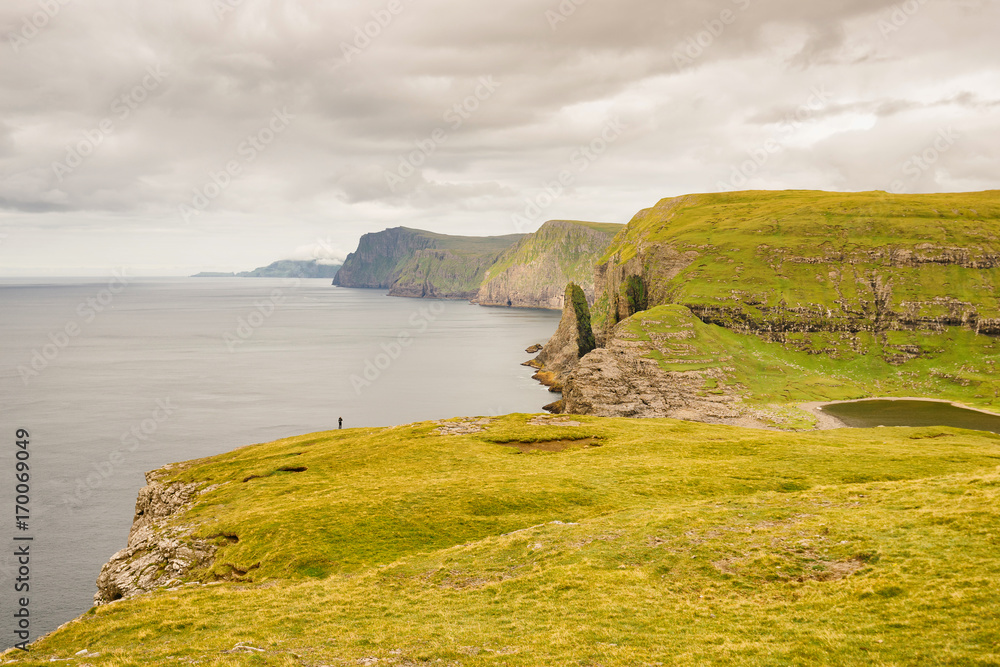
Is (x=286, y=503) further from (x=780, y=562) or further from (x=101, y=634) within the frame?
(x=780, y=562)

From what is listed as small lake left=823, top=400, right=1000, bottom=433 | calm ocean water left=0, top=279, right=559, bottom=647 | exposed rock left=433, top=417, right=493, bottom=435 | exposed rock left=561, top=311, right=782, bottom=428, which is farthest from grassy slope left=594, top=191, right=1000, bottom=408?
exposed rock left=433, top=417, right=493, bottom=435

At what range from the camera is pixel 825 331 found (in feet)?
577

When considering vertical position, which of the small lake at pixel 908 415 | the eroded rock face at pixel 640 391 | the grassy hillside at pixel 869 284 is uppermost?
the grassy hillside at pixel 869 284

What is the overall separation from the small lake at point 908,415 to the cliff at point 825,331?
773 centimetres

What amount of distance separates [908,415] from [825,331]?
48.8 m

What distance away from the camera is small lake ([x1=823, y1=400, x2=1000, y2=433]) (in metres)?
123

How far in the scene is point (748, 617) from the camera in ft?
68.8

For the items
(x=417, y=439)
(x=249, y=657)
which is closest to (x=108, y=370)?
(x=417, y=439)

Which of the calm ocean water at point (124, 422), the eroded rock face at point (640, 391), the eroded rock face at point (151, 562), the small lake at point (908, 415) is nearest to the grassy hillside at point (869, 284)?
the small lake at point (908, 415)

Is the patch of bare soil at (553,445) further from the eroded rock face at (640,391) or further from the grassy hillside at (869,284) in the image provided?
the grassy hillside at (869,284)

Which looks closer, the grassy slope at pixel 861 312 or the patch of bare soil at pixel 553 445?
the patch of bare soil at pixel 553 445

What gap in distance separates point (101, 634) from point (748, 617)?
28.2 m

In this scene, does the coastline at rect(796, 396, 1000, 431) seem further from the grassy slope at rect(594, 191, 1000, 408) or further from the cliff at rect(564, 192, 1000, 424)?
the grassy slope at rect(594, 191, 1000, 408)

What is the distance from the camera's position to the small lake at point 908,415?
123 m
